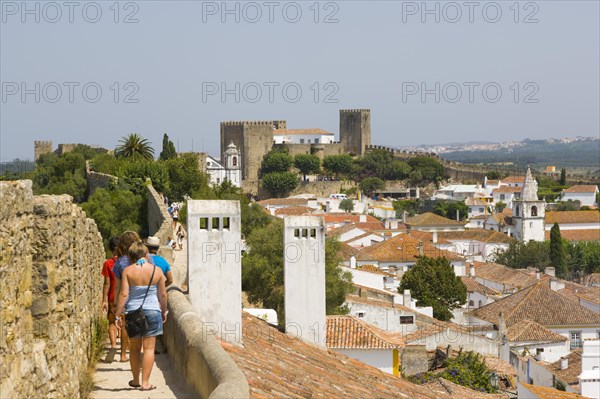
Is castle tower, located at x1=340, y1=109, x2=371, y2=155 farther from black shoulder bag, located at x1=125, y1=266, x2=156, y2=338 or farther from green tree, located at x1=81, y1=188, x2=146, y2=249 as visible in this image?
black shoulder bag, located at x1=125, y1=266, x2=156, y2=338

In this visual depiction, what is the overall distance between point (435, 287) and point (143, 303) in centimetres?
3552

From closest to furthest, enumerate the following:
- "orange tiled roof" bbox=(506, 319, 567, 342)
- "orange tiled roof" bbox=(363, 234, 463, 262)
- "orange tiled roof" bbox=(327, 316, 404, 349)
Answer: "orange tiled roof" bbox=(327, 316, 404, 349) < "orange tiled roof" bbox=(506, 319, 567, 342) < "orange tiled roof" bbox=(363, 234, 463, 262)

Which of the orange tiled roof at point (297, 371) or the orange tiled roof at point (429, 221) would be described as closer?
the orange tiled roof at point (297, 371)

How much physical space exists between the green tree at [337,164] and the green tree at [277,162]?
4.23 meters

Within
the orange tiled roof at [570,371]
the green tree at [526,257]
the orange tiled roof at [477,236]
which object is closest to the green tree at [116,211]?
the orange tiled roof at [570,371]

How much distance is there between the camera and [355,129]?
110 m

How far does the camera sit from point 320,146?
10475 centimetres

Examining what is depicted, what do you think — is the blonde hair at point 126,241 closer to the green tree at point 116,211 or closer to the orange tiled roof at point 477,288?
the green tree at point 116,211

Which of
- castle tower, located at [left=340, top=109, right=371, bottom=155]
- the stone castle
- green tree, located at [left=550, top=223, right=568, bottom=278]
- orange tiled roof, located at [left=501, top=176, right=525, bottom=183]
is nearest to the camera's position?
green tree, located at [left=550, top=223, right=568, bottom=278]

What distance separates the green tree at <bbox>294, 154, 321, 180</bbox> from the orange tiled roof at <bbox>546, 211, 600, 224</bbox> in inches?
883

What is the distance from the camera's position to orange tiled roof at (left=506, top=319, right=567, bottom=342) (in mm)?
33281

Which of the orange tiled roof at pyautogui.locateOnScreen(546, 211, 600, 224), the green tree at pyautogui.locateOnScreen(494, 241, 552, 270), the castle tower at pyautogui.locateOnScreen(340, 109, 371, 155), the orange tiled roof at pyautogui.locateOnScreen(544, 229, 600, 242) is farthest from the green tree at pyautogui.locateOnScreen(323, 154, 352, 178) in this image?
the green tree at pyautogui.locateOnScreen(494, 241, 552, 270)

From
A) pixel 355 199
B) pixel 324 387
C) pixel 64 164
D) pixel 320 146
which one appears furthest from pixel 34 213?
pixel 320 146

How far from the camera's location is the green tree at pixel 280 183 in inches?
3706
